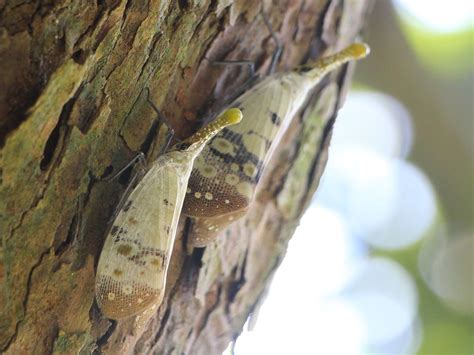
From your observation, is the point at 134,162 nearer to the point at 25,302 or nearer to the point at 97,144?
the point at 97,144

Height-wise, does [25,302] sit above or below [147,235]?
above

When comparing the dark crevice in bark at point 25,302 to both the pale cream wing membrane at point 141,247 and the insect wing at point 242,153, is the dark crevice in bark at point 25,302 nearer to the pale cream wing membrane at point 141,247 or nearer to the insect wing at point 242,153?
the pale cream wing membrane at point 141,247

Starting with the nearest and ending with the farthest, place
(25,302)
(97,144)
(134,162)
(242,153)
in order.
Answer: (25,302) → (97,144) → (134,162) → (242,153)

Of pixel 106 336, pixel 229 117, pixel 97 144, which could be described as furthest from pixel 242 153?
pixel 106 336

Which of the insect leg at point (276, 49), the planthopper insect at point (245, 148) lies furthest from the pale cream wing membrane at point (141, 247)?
the insect leg at point (276, 49)

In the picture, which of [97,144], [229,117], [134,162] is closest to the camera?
[97,144]

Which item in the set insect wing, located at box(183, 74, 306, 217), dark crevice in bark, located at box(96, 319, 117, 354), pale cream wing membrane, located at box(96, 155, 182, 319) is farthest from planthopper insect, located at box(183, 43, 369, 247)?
dark crevice in bark, located at box(96, 319, 117, 354)

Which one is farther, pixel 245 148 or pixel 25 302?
pixel 245 148
